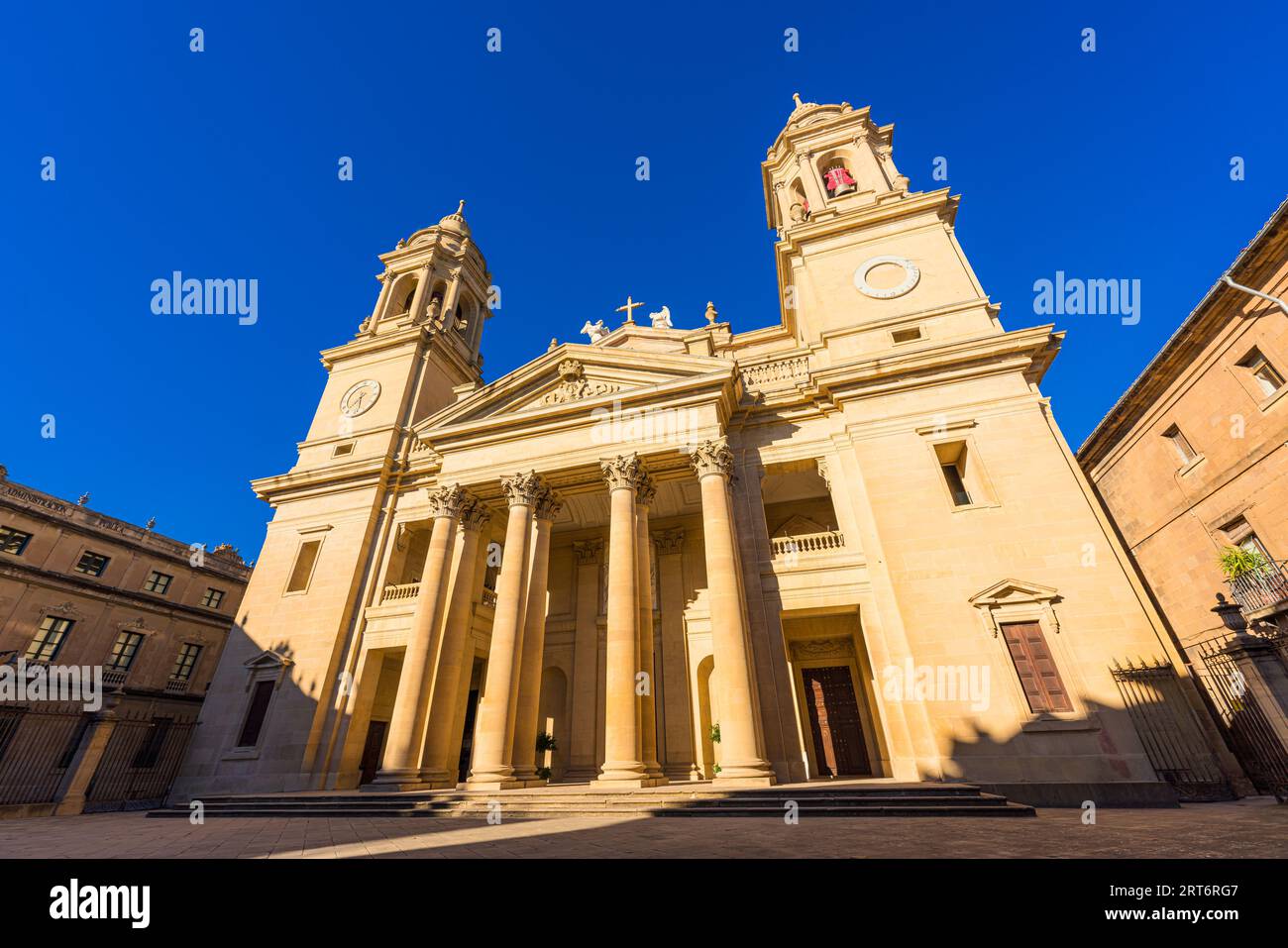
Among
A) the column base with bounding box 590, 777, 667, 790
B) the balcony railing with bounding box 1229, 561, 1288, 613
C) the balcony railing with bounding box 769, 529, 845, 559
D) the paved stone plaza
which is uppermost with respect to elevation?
the balcony railing with bounding box 769, 529, 845, 559

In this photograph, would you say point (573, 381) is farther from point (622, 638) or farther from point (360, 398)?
point (360, 398)

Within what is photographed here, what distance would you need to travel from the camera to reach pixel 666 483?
1930 cm

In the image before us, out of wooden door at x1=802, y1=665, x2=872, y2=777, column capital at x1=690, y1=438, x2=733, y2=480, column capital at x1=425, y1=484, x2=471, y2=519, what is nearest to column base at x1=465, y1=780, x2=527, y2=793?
column capital at x1=425, y1=484, x2=471, y2=519

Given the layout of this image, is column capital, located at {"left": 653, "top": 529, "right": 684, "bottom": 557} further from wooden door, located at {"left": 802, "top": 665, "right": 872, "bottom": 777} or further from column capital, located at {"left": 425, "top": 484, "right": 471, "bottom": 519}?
column capital, located at {"left": 425, "top": 484, "right": 471, "bottom": 519}

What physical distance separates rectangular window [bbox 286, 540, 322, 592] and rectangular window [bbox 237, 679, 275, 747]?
3.53 m

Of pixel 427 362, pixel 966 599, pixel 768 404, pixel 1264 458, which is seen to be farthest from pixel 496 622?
pixel 1264 458

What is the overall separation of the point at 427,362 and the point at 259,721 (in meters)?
16.0

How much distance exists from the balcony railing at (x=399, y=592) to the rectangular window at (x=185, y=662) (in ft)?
65.1

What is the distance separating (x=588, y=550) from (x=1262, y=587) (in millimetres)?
20888

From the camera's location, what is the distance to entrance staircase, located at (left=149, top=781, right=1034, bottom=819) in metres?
9.52

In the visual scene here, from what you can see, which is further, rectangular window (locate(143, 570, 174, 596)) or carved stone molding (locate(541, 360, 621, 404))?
rectangular window (locate(143, 570, 174, 596))

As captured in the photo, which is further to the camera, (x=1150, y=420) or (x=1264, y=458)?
(x=1150, y=420)

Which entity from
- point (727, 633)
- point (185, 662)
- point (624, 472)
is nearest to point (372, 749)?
point (624, 472)
